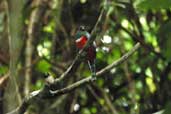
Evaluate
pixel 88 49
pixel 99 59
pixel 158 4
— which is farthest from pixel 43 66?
pixel 158 4

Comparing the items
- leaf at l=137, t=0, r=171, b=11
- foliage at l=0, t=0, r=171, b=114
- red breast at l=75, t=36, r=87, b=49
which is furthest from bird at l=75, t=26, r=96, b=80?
foliage at l=0, t=0, r=171, b=114

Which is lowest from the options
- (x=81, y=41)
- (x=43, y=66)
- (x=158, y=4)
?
(x=43, y=66)

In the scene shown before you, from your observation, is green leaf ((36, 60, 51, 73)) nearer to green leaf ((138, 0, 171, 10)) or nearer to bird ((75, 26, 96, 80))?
bird ((75, 26, 96, 80))

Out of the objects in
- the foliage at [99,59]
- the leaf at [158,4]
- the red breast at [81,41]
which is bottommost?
the foliage at [99,59]

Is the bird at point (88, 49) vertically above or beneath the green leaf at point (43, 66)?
above

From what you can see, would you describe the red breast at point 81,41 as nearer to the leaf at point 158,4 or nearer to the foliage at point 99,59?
the leaf at point 158,4

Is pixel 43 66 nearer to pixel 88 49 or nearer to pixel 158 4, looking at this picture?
pixel 88 49

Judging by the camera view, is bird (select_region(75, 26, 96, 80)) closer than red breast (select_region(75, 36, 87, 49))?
Yes

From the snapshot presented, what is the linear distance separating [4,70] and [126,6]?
0.72 metres

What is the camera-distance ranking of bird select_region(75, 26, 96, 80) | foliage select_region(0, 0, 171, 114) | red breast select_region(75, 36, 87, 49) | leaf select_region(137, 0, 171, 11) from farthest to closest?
foliage select_region(0, 0, 171, 114), red breast select_region(75, 36, 87, 49), bird select_region(75, 26, 96, 80), leaf select_region(137, 0, 171, 11)

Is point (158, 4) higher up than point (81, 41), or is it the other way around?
point (158, 4)

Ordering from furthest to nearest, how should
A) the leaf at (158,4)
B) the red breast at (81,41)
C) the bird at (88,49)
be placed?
the red breast at (81,41)
the bird at (88,49)
the leaf at (158,4)

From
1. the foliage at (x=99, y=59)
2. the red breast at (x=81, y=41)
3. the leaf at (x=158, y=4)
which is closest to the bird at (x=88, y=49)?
the red breast at (x=81, y=41)

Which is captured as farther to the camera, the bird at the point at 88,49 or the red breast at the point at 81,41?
the red breast at the point at 81,41
